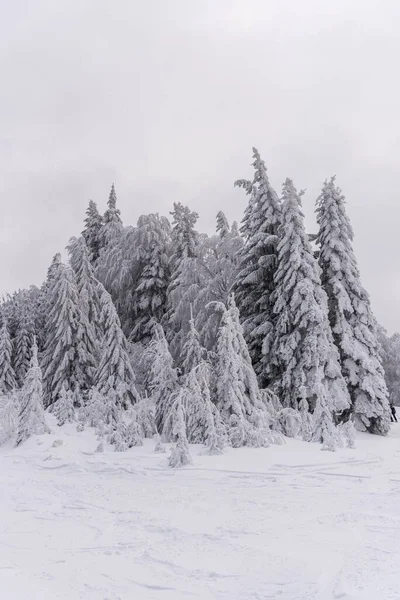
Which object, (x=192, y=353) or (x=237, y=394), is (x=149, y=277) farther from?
(x=237, y=394)

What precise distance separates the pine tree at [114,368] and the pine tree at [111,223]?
16773 millimetres

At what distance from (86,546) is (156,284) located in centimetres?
2378

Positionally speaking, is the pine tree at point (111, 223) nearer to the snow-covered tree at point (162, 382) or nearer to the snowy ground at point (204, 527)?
the snow-covered tree at point (162, 382)

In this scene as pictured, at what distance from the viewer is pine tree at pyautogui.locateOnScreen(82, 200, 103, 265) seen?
3978 cm

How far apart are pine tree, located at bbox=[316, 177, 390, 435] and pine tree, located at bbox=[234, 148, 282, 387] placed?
2.75 m

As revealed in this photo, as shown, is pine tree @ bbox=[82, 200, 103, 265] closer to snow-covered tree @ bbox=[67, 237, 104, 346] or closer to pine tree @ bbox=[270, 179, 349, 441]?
snow-covered tree @ bbox=[67, 237, 104, 346]

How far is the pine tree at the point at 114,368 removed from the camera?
2022 cm

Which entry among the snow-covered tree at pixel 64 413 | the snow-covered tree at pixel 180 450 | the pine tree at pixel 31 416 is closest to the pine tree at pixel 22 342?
the snow-covered tree at pixel 64 413

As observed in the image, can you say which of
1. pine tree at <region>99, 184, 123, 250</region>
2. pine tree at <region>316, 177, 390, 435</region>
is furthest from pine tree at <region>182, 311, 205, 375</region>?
pine tree at <region>99, 184, 123, 250</region>

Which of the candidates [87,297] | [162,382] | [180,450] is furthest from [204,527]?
[87,297]

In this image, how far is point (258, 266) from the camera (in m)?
22.1

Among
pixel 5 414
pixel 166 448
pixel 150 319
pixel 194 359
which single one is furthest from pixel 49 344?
pixel 166 448

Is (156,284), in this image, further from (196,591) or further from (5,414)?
(196,591)

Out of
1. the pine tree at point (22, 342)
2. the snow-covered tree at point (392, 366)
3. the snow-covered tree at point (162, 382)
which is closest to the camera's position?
the snow-covered tree at point (162, 382)
